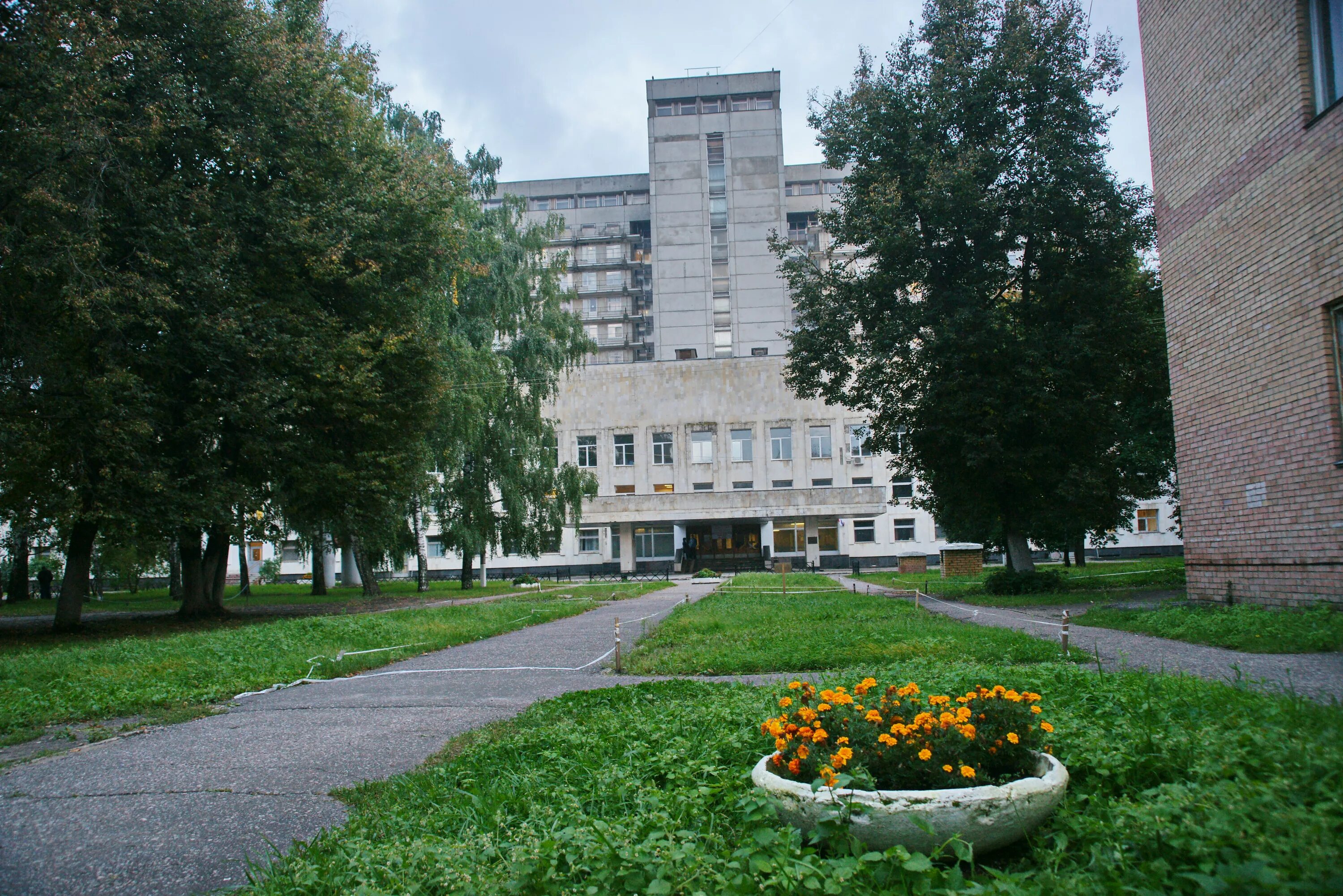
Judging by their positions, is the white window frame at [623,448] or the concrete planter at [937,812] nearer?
the concrete planter at [937,812]

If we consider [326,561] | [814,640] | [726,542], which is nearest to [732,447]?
[726,542]

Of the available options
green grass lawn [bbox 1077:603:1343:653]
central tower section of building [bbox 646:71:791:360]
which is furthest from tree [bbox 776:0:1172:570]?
central tower section of building [bbox 646:71:791:360]

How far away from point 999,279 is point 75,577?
22.3 meters

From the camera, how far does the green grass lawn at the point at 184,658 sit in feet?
26.9

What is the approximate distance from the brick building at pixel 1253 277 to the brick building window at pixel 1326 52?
0.02m

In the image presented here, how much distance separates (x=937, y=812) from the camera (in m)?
3.38

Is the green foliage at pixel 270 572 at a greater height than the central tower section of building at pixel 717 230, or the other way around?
the central tower section of building at pixel 717 230

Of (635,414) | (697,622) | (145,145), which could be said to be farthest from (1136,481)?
(635,414)

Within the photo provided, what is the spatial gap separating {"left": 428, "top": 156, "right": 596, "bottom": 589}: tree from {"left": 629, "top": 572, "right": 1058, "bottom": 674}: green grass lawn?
14321 millimetres

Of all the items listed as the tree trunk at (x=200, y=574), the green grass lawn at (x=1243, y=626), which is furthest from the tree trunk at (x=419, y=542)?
the green grass lawn at (x=1243, y=626)

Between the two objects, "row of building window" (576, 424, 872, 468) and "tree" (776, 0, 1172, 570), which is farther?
"row of building window" (576, 424, 872, 468)

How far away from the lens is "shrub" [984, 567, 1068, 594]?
21.0m

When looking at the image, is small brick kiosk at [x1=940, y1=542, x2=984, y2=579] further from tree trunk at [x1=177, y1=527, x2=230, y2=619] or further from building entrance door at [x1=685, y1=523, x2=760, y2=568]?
tree trunk at [x1=177, y1=527, x2=230, y2=619]

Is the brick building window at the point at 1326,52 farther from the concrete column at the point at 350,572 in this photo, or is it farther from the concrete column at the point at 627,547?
the concrete column at the point at 627,547
